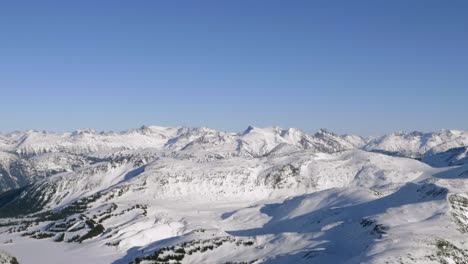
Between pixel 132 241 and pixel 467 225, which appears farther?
pixel 132 241

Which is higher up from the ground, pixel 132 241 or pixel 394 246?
pixel 394 246

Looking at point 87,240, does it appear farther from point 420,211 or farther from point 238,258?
point 420,211

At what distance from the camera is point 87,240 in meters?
190

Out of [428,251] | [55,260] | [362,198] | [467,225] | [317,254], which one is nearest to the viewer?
[428,251]

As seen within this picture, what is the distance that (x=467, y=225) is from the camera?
12225 cm

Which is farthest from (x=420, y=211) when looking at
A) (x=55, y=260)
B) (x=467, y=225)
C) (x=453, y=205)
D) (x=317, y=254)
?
(x=55, y=260)

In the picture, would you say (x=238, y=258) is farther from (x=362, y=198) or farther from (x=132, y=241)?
(x=362, y=198)

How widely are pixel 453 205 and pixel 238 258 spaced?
238 feet

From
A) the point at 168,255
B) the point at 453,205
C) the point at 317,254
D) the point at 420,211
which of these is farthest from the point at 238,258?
the point at 453,205

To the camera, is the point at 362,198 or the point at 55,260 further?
the point at 362,198

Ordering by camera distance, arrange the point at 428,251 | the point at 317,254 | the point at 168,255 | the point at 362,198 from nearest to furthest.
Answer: the point at 428,251 < the point at 317,254 < the point at 168,255 < the point at 362,198

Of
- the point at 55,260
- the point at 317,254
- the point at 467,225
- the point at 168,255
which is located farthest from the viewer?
the point at 55,260

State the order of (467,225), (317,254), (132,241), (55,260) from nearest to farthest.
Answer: (317,254)
(467,225)
(55,260)
(132,241)

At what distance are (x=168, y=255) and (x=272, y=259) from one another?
115 ft
